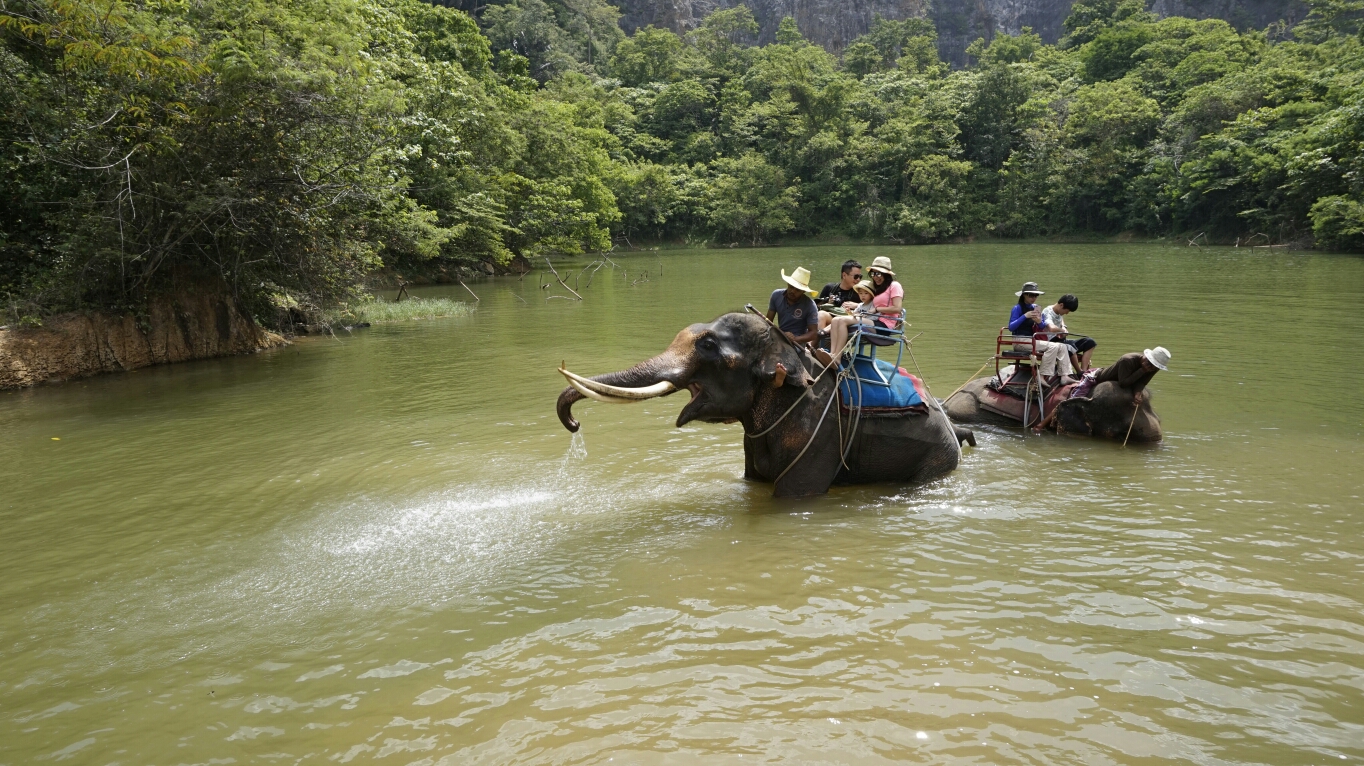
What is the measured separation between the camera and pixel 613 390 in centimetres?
601

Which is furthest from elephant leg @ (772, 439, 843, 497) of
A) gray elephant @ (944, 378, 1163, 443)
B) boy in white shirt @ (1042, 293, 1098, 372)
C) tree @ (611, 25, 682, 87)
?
tree @ (611, 25, 682, 87)

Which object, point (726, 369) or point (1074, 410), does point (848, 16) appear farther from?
point (726, 369)

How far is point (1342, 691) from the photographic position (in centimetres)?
426

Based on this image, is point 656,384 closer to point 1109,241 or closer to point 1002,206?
point 1109,241

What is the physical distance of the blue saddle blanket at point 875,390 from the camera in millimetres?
7520

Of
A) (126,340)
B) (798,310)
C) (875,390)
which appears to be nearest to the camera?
Result: (875,390)

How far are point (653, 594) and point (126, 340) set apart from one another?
13407mm

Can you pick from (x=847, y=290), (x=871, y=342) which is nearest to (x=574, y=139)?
(x=847, y=290)

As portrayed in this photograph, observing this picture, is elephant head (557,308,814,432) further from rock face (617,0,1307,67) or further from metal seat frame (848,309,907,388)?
rock face (617,0,1307,67)

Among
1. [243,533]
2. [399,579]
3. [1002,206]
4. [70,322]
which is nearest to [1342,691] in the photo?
[399,579]

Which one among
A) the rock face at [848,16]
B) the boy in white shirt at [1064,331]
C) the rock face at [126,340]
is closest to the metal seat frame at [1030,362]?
the boy in white shirt at [1064,331]

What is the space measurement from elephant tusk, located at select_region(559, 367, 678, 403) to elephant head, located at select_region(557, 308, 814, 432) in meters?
0.13

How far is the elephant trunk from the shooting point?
590 centimetres

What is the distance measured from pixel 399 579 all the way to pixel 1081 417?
24.6ft
